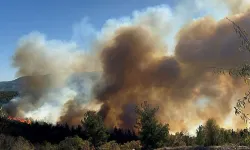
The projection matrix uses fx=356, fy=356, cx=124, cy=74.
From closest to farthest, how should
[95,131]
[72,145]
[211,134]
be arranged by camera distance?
1. [211,134]
2. [72,145]
3. [95,131]

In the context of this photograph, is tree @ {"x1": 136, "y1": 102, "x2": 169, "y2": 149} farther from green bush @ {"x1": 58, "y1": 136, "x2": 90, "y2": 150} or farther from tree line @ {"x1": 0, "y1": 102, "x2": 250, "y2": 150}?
green bush @ {"x1": 58, "y1": 136, "x2": 90, "y2": 150}

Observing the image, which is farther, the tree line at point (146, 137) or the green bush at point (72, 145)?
the green bush at point (72, 145)

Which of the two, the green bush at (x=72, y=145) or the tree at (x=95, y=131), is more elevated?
the tree at (x=95, y=131)

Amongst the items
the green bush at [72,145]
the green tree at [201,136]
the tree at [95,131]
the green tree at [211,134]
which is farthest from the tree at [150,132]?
the tree at [95,131]

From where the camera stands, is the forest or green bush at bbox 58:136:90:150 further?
green bush at bbox 58:136:90:150

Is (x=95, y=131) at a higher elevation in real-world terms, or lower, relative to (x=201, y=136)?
higher

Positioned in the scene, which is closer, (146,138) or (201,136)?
(201,136)

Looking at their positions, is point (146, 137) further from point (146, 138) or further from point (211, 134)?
point (211, 134)

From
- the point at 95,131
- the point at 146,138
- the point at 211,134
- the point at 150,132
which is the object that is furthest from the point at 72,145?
the point at 211,134

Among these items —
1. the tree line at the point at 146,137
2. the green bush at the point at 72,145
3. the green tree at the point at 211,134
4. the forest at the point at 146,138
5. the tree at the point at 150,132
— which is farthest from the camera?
the tree at the point at 150,132

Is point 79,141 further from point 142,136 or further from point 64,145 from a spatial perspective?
point 142,136

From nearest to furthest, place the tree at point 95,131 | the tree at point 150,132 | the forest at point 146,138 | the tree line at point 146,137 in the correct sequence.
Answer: the forest at point 146,138 → the tree line at point 146,137 → the tree at point 150,132 → the tree at point 95,131

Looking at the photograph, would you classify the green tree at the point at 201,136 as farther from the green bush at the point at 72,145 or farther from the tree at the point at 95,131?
the tree at the point at 95,131

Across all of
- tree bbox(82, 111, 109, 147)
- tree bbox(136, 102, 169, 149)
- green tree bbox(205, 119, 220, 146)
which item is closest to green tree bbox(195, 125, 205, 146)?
green tree bbox(205, 119, 220, 146)
